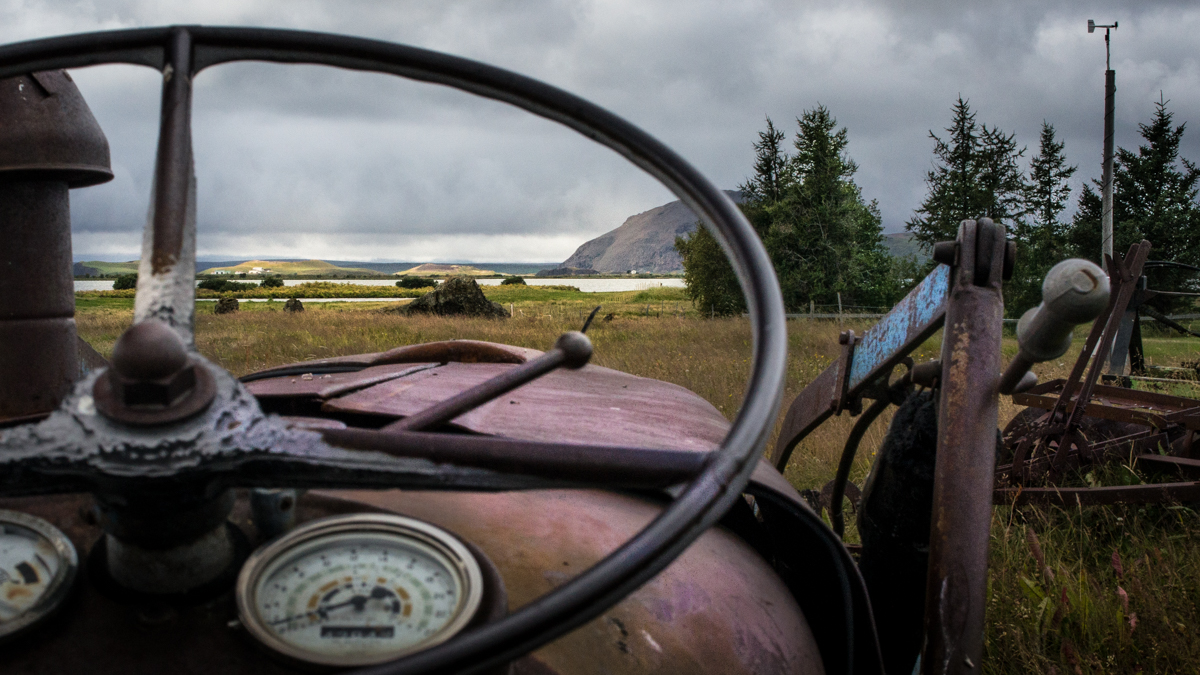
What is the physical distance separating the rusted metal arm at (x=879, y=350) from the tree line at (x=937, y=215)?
21.5 meters

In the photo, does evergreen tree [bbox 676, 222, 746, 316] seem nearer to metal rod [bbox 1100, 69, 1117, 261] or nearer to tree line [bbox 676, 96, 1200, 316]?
tree line [bbox 676, 96, 1200, 316]

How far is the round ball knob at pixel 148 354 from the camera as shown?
512 mm

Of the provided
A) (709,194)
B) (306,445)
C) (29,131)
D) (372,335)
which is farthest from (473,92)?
(372,335)

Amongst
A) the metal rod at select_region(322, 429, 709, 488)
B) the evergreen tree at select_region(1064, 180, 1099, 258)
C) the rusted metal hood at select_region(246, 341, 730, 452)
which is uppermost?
the evergreen tree at select_region(1064, 180, 1099, 258)

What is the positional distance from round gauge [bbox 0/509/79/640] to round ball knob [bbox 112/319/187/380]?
28 cm

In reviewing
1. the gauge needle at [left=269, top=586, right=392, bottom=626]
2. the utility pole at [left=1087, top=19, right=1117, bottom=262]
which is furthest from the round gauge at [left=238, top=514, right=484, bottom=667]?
the utility pole at [left=1087, top=19, right=1117, bottom=262]

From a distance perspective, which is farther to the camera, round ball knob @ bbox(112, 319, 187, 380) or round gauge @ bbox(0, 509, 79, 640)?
round gauge @ bbox(0, 509, 79, 640)

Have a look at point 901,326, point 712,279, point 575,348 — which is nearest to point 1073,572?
point 901,326

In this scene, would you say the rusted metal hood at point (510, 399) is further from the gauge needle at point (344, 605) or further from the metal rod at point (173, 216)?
the metal rod at point (173, 216)

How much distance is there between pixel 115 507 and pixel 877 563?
114 cm

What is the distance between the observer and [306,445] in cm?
54

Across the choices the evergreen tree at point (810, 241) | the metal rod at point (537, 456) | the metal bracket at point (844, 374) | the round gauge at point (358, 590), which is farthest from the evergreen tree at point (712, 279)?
the metal rod at point (537, 456)

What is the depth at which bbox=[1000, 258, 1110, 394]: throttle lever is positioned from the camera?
2.83 ft

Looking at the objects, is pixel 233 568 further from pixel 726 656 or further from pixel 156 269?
pixel 726 656
